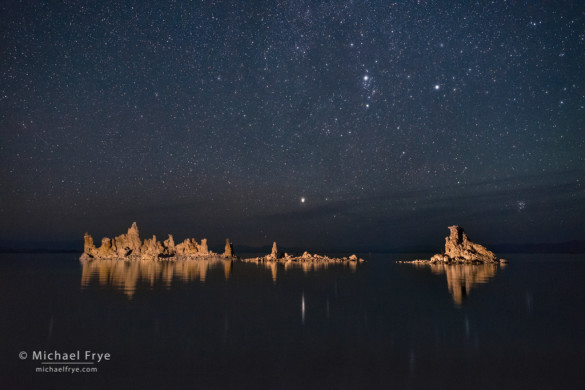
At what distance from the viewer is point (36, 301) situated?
27.7 metres

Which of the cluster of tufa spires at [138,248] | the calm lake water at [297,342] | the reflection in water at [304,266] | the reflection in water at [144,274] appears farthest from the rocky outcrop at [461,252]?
the cluster of tufa spires at [138,248]

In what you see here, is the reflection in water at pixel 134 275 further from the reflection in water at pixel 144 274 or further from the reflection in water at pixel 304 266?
the reflection in water at pixel 304 266

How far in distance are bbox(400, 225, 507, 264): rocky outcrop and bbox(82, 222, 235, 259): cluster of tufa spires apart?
89.9m

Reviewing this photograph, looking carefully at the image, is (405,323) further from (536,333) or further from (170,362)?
(170,362)

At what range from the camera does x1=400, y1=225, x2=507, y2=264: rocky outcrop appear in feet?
300

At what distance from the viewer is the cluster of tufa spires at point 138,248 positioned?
126 meters

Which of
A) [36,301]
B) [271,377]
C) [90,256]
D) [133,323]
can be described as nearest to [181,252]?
[90,256]

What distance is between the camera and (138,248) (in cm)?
13625

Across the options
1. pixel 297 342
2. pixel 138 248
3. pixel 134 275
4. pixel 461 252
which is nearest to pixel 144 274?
pixel 134 275

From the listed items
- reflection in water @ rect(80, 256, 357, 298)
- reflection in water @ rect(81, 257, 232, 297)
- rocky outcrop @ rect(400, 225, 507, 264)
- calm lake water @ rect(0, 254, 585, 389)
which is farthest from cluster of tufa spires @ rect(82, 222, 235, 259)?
calm lake water @ rect(0, 254, 585, 389)

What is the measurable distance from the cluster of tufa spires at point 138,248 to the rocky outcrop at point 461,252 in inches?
3538

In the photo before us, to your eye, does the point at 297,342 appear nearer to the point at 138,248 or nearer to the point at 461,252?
the point at 461,252

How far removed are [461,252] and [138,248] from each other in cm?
11912

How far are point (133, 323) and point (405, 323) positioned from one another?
1628 centimetres
